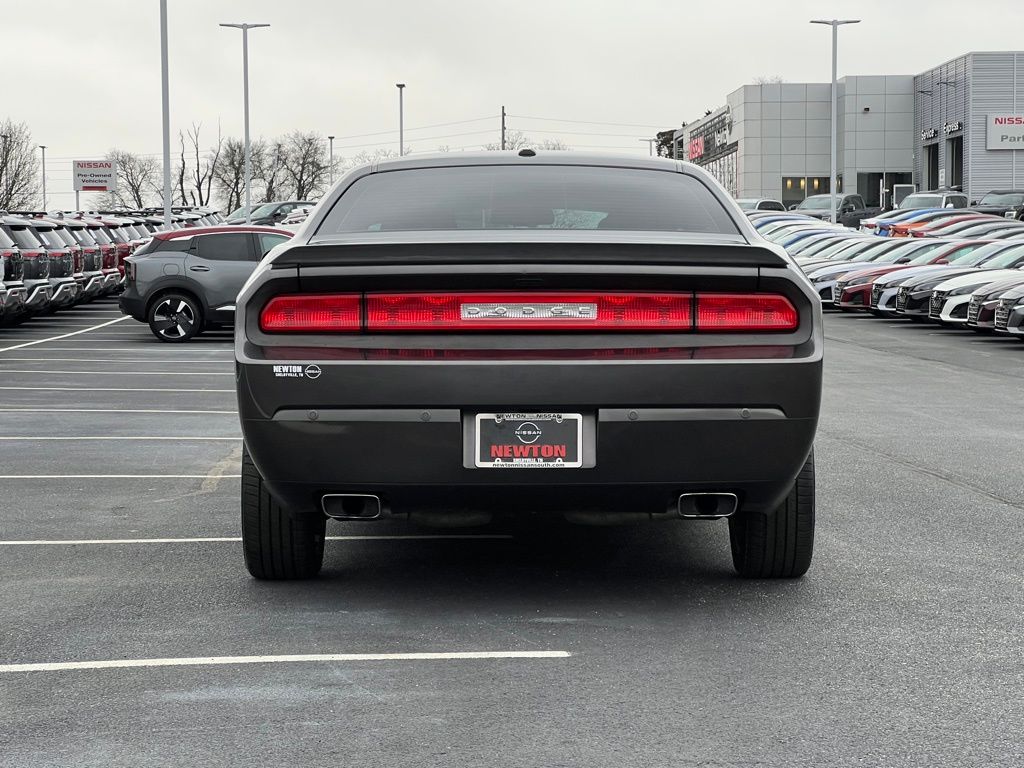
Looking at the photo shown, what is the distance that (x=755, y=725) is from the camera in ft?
13.5

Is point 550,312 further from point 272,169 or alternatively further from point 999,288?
point 272,169

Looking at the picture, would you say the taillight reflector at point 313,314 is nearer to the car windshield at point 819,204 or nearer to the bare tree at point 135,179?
the car windshield at point 819,204

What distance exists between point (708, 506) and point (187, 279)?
17.1m

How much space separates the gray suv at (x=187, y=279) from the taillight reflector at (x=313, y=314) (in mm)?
16543

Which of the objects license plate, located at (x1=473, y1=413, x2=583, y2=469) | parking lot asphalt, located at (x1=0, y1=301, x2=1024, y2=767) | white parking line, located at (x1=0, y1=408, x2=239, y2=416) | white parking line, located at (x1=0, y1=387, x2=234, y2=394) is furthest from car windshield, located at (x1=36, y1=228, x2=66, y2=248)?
license plate, located at (x1=473, y1=413, x2=583, y2=469)

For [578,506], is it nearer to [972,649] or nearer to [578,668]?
[578,668]

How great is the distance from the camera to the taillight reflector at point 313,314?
5.08m

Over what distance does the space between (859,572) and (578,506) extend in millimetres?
1499

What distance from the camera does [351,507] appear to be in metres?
5.30

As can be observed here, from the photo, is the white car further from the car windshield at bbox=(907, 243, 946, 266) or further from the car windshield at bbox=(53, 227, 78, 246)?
the car windshield at bbox=(53, 227, 78, 246)

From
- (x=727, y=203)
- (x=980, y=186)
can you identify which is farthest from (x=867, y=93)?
(x=727, y=203)

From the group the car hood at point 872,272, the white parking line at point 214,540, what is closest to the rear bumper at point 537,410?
the white parking line at point 214,540

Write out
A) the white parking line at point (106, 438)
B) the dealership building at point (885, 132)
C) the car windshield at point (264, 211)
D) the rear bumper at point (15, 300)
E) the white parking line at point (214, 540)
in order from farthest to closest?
the dealership building at point (885, 132) < the car windshield at point (264, 211) < the rear bumper at point (15, 300) < the white parking line at point (106, 438) < the white parking line at point (214, 540)

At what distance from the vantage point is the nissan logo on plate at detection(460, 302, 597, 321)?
5.04m
